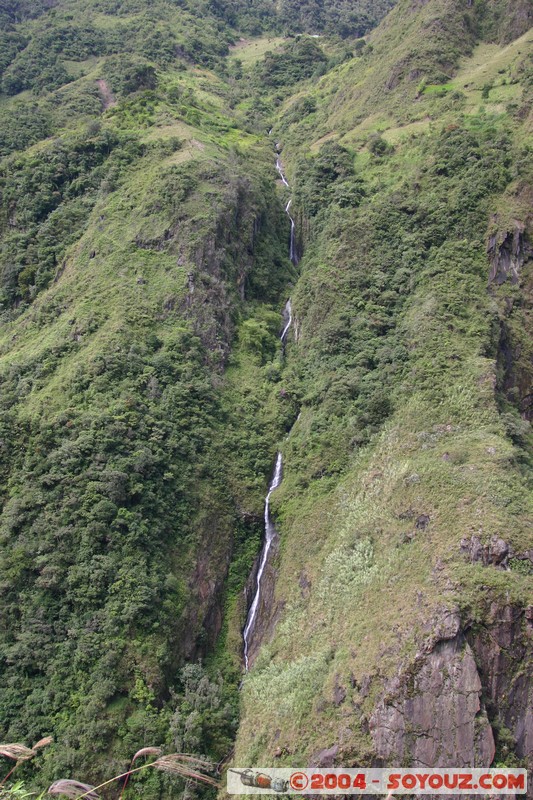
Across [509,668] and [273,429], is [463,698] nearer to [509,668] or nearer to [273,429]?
[509,668]

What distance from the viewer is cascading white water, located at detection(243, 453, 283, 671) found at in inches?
1198

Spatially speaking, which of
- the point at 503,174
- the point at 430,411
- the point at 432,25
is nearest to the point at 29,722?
the point at 430,411

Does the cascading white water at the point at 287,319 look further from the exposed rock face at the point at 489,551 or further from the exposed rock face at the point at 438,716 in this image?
the exposed rock face at the point at 438,716

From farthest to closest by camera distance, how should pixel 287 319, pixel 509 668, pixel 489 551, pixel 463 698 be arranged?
pixel 287 319
pixel 489 551
pixel 509 668
pixel 463 698

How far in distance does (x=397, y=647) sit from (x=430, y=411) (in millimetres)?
12960

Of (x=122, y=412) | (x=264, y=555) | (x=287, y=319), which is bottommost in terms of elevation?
(x=264, y=555)

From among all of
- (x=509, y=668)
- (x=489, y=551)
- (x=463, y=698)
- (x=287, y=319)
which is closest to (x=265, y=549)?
(x=489, y=551)

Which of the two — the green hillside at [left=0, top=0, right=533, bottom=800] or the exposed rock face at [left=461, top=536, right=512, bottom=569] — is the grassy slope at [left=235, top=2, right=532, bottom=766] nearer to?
the green hillside at [left=0, top=0, right=533, bottom=800]

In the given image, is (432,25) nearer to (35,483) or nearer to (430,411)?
(430,411)
